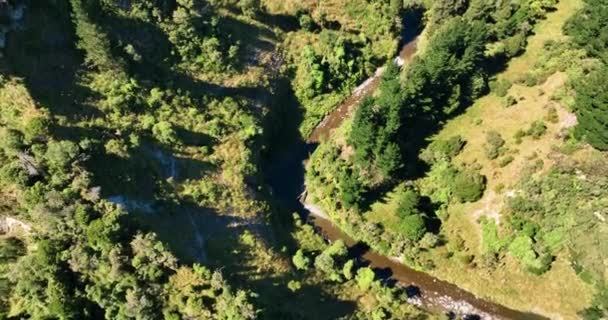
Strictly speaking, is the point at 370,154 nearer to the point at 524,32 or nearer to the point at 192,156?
the point at 192,156

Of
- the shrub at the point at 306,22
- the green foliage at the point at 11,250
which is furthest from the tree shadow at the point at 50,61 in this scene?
the shrub at the point at 306,22

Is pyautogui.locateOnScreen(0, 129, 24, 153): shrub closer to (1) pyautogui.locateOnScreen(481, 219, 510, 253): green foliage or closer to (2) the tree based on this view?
(1) pyautogui.locateOnScreen(481, 219, 510, 253): green foliage

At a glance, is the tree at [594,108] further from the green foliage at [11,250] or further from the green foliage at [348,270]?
the green foliage at [11,250]

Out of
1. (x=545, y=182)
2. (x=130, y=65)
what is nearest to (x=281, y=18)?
(x=130, y=65)

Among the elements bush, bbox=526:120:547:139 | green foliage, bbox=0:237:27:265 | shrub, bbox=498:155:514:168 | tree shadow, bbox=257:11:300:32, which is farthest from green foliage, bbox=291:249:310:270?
tree shadow, bbox=257:11:300:32

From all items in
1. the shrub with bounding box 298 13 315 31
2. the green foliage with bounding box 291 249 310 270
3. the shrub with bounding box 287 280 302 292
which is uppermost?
the shrub with bounding box 298 13 315 31

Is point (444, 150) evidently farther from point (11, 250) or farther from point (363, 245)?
point (11, 250)
